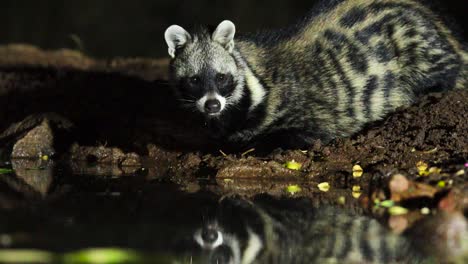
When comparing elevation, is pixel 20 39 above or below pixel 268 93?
above

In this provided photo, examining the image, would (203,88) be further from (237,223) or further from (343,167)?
(237,223)

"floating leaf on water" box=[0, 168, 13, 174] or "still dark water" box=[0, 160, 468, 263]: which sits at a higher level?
"floating leaf on water" box=[0, 168, 13, 174]

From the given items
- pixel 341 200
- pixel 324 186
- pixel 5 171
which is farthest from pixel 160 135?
pixel 341 200

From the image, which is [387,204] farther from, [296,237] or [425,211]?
[296,237]

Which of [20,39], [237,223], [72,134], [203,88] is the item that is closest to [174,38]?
[203,88]

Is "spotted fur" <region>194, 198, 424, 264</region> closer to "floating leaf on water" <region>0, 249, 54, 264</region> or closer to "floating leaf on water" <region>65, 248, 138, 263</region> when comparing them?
"floating leaf on water" <region>65, 248, 138, 263</region>

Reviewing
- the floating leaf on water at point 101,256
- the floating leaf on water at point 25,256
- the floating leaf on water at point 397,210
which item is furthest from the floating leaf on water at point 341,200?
the floating leaf on water at point 25,256

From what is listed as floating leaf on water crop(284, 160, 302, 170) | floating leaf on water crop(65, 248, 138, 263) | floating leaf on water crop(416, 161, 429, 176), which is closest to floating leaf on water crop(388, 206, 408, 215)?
floating leaf on water crop(416, 161, 429, 176)
